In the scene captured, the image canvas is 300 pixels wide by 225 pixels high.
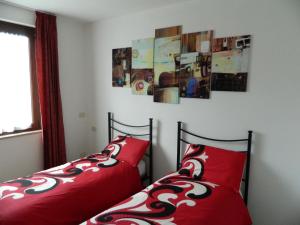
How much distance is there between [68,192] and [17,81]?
1.69 m

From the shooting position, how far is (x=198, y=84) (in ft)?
7.84

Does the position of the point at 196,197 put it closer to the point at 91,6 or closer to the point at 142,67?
the point at 142,67

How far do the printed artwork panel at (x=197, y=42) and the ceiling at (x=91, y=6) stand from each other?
42 centimetres

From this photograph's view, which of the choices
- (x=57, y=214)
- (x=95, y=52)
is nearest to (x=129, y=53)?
(x=95, y=52)

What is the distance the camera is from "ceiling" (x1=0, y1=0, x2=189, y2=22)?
2.47 meters

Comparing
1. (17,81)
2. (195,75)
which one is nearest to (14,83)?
(17,81)

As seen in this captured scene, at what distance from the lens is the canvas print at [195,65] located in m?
2.30

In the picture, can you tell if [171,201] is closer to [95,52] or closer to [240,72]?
[240,72]

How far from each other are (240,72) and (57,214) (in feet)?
6.79

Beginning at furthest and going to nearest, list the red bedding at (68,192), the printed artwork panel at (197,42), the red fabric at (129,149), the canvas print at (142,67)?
the canvas print at (142,67) < the red fabric at (129,149) < the printed artwork panel at (197,42) < the red bedding at (68,192)

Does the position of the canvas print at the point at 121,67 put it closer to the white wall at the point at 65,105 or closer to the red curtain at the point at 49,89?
the white wall at the point at 65,105

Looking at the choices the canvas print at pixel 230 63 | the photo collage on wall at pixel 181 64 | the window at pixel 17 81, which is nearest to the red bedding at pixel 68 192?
the window at pixel 17 81

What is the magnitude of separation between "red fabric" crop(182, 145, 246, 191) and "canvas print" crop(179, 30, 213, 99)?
600 millimetres

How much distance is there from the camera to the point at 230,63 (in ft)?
7.09
